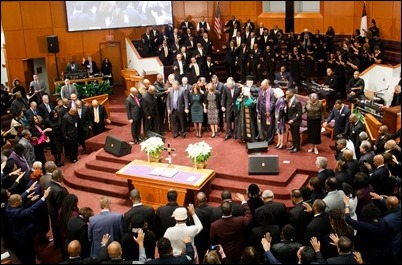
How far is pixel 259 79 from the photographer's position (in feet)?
50.5

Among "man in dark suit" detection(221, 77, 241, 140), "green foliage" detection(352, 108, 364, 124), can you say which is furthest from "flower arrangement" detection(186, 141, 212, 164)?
"green foliage" detection(352, 108, 364, 124)

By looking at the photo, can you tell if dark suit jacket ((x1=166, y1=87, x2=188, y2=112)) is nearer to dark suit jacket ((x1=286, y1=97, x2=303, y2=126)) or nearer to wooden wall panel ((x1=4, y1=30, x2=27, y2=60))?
dark suit jacket ((x1=286, y1=97, x2=303, y2=126))

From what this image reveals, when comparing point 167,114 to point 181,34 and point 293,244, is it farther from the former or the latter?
point 293,244

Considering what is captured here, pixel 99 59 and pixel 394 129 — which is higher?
pixel 99 59

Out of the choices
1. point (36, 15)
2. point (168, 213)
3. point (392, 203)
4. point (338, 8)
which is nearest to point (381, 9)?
point (338, 8)

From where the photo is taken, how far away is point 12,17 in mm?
14953

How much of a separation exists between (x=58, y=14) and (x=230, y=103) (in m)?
7.79

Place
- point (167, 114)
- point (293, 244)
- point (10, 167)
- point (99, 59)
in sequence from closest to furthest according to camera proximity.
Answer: point (293, 244) → point (10, 167) → point (167, 114) → point (99, 59)

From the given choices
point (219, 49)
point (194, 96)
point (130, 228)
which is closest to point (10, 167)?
point (130, 228)

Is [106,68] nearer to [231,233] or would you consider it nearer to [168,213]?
[168,213]

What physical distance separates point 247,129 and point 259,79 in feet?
17.3

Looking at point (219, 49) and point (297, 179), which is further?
point (219, 49)

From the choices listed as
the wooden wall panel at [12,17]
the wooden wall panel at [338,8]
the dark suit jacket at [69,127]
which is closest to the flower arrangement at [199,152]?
the dark suit jacket at [69,127]

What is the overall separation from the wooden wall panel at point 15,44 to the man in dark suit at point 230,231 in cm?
1153
